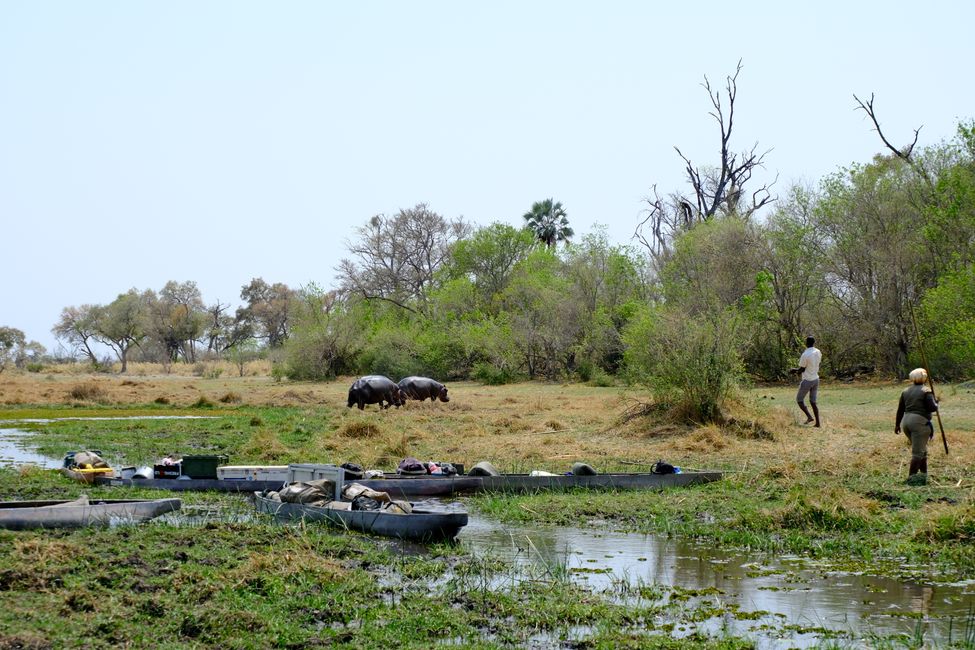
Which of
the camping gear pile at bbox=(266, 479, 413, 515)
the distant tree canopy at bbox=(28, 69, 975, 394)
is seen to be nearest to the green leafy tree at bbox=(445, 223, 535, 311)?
the distant tree canopy at bbox=(28, 69, 975, 394)

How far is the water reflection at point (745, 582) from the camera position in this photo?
8688 mm

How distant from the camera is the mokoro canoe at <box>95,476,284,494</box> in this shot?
51.2 feet

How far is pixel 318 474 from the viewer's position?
551 inches

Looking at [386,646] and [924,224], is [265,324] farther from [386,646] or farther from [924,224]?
[386,646]

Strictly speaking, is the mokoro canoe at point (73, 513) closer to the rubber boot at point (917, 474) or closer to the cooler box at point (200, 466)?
the cooler box at point (200, 466)

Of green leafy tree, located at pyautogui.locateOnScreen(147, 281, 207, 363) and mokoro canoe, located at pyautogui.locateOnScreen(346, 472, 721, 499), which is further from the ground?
green leafy tree, located at pyautogui.locateOnScreen(147, 281, 207, 363)

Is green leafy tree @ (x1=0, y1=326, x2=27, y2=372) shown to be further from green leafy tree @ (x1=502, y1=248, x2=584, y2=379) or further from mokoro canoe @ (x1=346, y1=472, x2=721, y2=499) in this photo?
mokoro canoe @ (x1=346, y1=472, x2=721, y2=499)

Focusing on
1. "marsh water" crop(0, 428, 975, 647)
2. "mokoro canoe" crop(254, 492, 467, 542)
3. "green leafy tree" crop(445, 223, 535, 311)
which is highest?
"green leafy tree" crop(445, 223, 535, 311)

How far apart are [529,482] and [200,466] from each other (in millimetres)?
4973

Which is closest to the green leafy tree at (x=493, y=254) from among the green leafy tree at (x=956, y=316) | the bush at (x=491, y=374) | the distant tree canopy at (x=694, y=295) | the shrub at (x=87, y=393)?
the distant tree canopy at (x=694, y=295)

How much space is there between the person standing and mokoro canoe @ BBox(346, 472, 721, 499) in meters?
2.87

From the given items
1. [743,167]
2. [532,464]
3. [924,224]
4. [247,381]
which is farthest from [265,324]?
[532,464]

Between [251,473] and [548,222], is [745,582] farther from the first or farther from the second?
[548,222]

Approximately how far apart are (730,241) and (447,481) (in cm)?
2675
